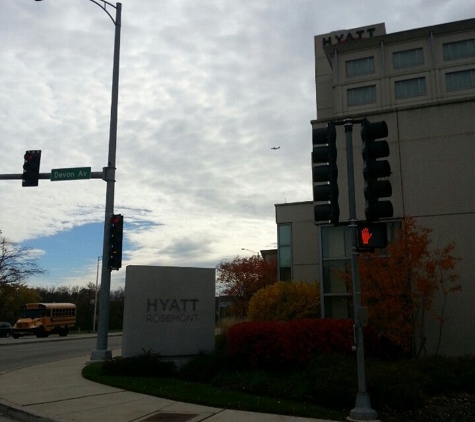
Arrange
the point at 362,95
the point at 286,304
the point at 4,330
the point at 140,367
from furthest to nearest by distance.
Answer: the point at 362,95, the point at 4,330, the point at 286,304, the point at 140,367

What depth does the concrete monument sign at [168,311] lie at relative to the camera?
50.3 ft

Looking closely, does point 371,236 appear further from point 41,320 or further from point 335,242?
point 41,320

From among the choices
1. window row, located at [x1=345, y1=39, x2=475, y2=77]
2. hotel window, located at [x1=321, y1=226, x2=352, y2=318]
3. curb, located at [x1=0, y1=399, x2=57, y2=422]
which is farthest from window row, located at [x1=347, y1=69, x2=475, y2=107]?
curb, located at [x1=0, y1=399, x2=57, y2=422]

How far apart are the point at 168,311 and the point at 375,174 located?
29.8ft

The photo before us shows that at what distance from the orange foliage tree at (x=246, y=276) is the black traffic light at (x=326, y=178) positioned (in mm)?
47276

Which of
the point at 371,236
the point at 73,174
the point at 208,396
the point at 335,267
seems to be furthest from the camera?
the point at 73,174

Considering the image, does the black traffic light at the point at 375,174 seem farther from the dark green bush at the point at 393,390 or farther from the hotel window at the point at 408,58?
the hotel window at the point at 408,58

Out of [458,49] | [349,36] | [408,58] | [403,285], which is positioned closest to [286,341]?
[403,285]

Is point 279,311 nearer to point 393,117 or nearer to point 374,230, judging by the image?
A: point 393,117

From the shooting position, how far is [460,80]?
5706 centimetres

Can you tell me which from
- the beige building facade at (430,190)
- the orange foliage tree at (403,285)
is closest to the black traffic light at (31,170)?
the beige building facade at (430,190)

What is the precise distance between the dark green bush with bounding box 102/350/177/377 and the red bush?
1.77 meters

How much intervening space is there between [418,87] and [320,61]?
12830mm

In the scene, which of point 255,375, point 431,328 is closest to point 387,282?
point 431,328
